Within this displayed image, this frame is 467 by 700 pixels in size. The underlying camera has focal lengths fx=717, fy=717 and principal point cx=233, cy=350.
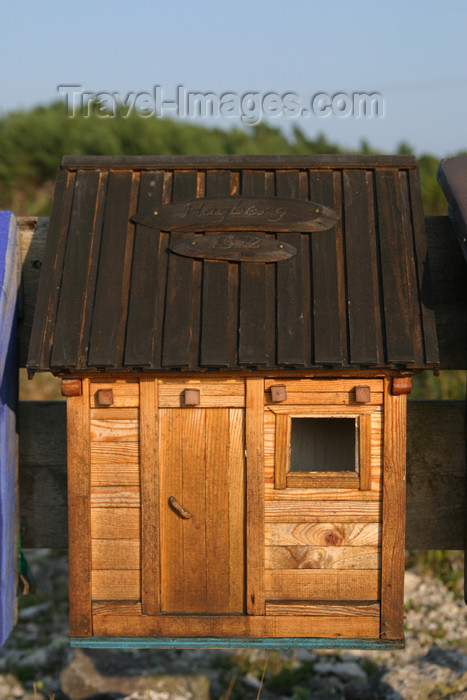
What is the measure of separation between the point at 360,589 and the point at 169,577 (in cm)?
82

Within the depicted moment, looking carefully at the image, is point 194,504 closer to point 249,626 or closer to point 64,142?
point 249,626

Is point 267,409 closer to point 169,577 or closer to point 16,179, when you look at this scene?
point 169,577

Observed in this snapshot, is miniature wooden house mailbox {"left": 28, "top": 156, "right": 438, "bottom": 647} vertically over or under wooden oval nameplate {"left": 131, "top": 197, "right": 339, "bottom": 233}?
under

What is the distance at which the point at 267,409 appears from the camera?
3020 millimetres

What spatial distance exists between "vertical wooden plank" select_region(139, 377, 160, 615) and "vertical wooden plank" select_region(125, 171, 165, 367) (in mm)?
191

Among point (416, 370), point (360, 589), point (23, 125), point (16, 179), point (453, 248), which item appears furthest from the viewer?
point (23, 125)

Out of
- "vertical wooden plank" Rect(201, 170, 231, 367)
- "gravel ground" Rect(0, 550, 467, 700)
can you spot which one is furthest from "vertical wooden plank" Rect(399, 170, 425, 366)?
"gravel ground" Rect(0, 550, 467, 700)

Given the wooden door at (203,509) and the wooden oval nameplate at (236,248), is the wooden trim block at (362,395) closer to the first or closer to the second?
the wooden door at (203,509)

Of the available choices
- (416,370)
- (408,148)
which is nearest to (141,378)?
(416,370)

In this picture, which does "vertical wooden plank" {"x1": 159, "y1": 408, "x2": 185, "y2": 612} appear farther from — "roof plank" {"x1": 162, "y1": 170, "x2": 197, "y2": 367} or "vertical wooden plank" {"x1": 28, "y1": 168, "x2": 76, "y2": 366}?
"vertical wooden plank" {"x1": 28, "y1": 168, "x2": 76, "y2": 366}

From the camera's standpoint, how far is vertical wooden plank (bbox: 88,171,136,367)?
2885 mm

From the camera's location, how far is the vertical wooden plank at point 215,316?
2.82 m

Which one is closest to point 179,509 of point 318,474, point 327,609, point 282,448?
point 282,448

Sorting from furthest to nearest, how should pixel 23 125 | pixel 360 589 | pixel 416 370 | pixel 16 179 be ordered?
pixel 23 125
pixel 16 179
pixel 360 589
pixel 416 370
